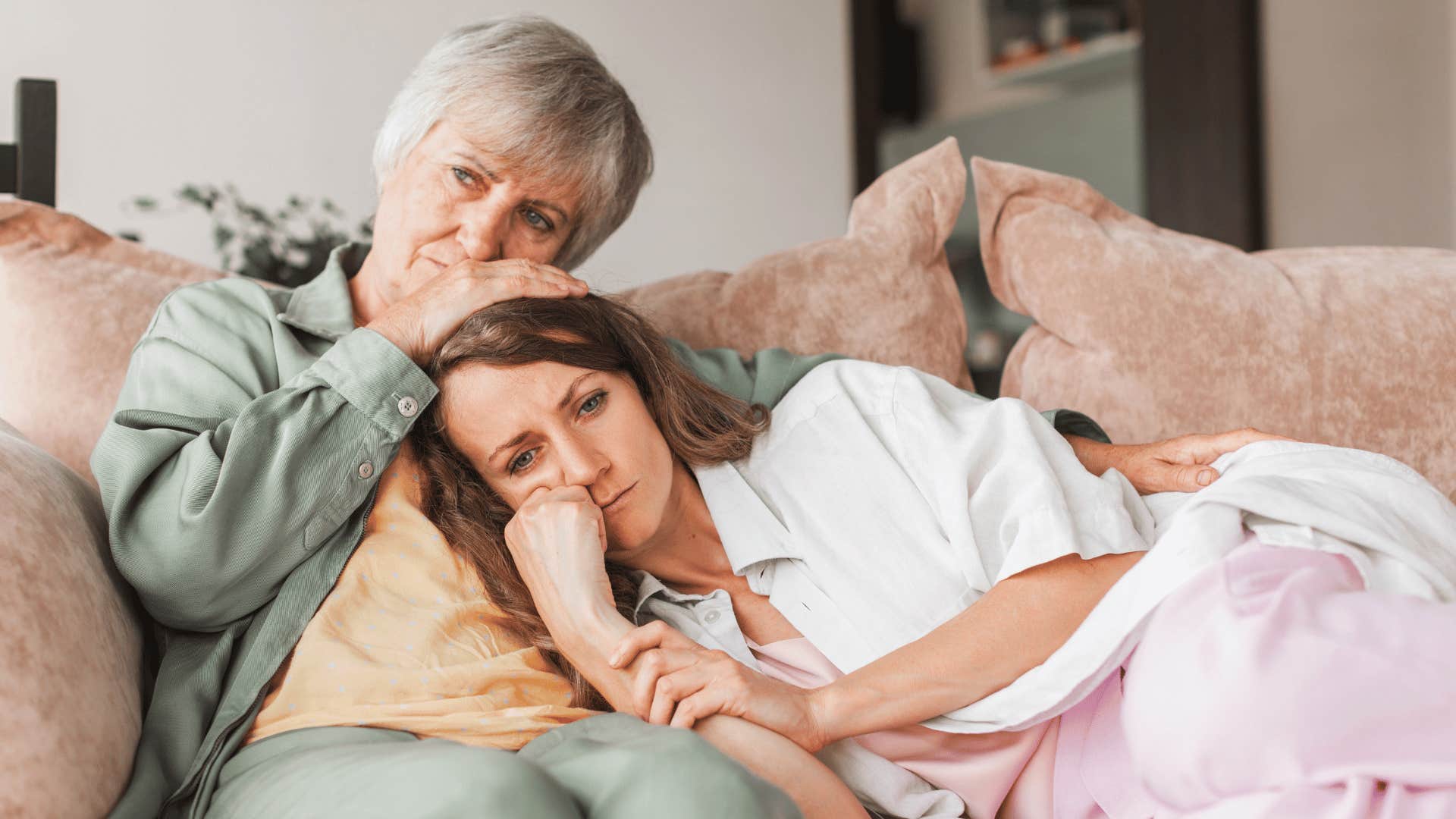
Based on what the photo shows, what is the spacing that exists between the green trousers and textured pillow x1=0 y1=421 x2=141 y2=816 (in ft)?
0.41

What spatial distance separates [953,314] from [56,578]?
1.21 m

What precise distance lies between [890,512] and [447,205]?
2.12ft

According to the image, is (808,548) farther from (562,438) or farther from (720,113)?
(720,113)

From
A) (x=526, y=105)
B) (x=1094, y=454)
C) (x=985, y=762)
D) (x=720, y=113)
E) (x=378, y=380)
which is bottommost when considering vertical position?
(x=985, y=762)

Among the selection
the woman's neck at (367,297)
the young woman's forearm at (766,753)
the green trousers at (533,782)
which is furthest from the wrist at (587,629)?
the woman's neck at (367,297)

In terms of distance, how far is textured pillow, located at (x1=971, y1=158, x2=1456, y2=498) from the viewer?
153 cm

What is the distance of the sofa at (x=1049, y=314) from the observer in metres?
1.41

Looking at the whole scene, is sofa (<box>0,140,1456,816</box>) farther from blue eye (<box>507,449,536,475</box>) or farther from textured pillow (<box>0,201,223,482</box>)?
blue eye (<box>507,449,536,475</box>)

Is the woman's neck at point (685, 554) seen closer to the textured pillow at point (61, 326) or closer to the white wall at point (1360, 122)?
the textured pillow at point (61, 326)

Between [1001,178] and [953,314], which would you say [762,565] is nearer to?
[953,314]

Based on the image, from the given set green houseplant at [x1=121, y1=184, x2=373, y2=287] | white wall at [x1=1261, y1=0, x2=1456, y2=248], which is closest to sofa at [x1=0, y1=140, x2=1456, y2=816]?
green houseplant at [x1=121, y1=184, x2=373, y2=287]

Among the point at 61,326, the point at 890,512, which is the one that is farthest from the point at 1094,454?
the point at 61,326

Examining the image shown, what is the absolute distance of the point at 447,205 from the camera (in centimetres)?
140

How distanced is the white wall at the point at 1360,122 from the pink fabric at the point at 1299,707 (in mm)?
2586
